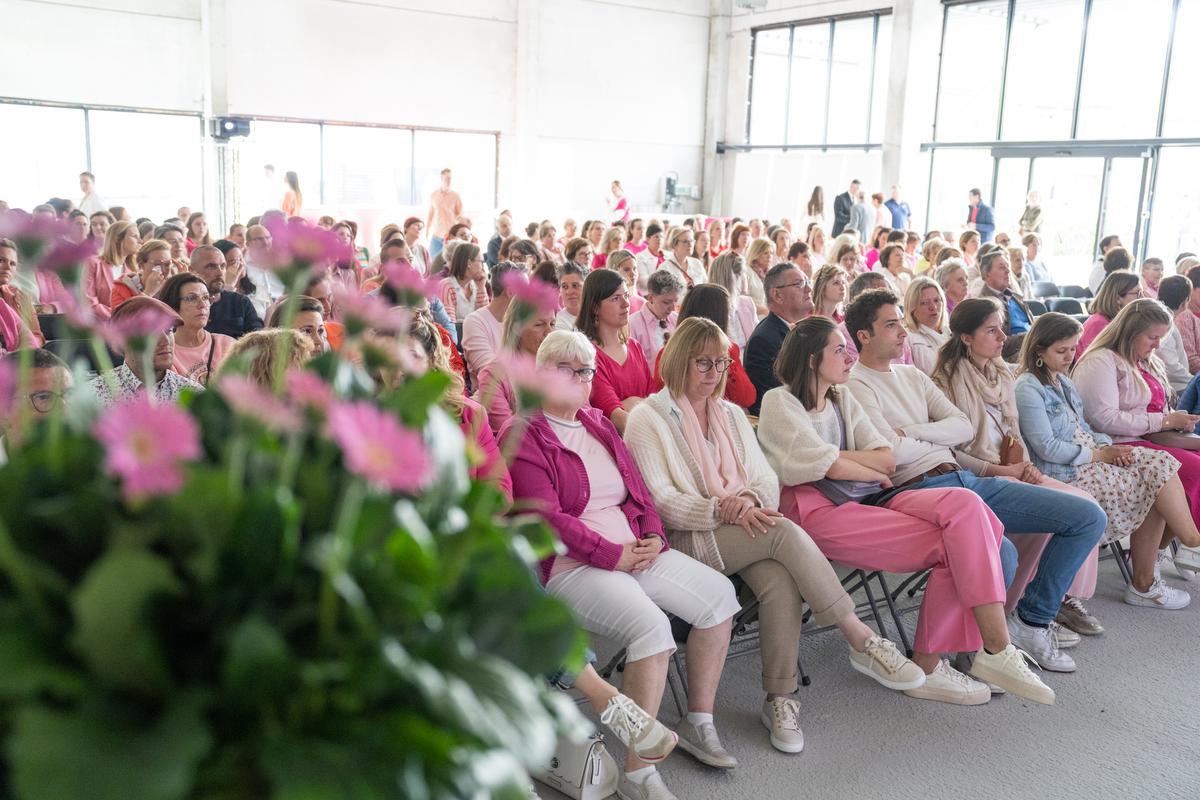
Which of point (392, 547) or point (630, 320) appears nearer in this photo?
point (392, 547)

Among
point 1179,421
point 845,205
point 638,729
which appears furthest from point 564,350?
point 845,205

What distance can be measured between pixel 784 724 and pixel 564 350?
1.22m

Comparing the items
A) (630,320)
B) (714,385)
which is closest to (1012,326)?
(630,320)

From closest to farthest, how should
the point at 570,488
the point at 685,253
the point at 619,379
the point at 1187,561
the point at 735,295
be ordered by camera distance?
the point at 570,488 < the point at 619,379 < the point at 1187,561 < the point at 735,295 < the point at 685,253

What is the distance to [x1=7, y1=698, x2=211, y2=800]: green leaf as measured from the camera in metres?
0.59

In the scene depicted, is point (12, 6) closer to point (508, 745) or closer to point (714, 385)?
point (714, 385)

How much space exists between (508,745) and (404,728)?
0.07m

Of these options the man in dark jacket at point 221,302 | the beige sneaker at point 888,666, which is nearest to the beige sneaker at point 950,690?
the beige sneaker at point 888,666

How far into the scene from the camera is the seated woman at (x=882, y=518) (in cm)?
309

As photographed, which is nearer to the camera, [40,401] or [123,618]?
[123,618]

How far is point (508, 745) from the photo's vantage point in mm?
668

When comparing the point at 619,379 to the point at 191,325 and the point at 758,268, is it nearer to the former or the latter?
the point at 191,325

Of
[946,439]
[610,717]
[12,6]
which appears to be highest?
[12,6]

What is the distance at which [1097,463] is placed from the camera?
13.1 ft
